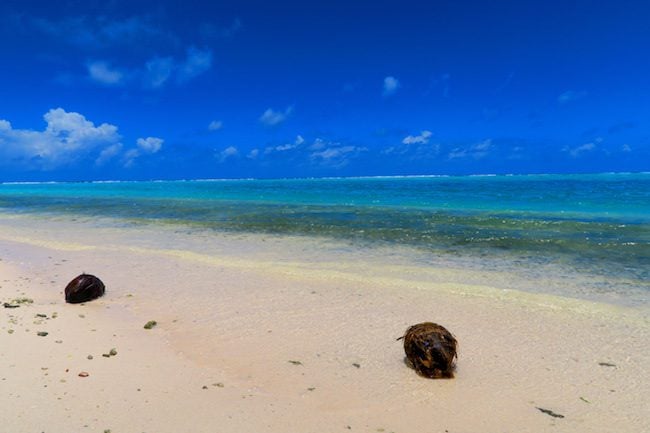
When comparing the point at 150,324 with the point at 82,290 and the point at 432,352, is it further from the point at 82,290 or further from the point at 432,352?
the point at 432,352

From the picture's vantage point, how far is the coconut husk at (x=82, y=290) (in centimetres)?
895

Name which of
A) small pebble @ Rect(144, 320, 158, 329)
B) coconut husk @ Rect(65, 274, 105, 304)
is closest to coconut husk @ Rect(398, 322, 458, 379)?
small pebble @ Rect(144, 320, 158, 329)

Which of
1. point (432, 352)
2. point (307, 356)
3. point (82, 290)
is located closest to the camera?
point (432, 352)

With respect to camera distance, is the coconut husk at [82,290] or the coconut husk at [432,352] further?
the coconut husk at [82,290]

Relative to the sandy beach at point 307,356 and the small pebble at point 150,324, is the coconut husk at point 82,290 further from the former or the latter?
the small pebble at point 150,324

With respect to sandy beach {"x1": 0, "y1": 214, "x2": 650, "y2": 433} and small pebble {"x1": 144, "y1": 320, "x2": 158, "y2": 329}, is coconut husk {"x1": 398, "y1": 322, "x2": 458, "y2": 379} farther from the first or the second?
small pebble {"x1": 144, "y1": 320, "x2": 158, "y2": 329}

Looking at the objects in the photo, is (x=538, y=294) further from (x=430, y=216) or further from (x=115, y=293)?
(x=430, y=216)

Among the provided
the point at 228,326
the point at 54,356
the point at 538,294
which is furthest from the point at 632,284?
the point at 54,356

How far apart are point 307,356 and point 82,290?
17.6ft

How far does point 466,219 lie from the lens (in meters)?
26.4

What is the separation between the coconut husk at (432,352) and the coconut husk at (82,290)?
6745 millimetres

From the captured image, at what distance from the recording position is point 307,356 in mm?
6484

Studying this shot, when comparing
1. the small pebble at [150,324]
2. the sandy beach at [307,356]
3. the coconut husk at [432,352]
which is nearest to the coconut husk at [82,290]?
the sandy beach at [307,356]

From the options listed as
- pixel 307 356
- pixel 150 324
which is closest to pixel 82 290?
pixel 150 324
